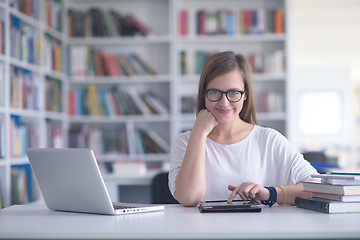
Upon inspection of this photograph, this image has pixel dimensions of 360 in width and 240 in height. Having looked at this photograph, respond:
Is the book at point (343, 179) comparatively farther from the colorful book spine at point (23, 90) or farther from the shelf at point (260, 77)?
the shelf at point (260, 77)

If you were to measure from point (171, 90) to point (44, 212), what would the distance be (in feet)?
10.6

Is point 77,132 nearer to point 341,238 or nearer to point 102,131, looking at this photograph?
point 102,131

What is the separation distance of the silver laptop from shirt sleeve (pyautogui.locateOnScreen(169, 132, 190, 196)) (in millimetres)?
248

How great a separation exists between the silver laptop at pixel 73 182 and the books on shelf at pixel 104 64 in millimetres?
3236

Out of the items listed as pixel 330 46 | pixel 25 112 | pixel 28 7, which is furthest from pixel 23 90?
pixel 330 46

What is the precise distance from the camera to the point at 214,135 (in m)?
1.89

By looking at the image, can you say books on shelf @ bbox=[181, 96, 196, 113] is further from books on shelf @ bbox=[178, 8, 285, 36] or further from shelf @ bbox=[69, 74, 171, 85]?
books on shelf @ bbox=[178, 8, 285, 36]

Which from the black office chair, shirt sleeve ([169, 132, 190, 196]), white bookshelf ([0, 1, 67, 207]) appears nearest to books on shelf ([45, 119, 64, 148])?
white bookshelf ([0, 1, 67, 207])

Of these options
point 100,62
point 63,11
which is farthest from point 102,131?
point 63,11

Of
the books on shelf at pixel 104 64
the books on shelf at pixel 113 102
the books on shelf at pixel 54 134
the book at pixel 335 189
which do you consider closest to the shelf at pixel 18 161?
the books on shelf at pixel 54 134

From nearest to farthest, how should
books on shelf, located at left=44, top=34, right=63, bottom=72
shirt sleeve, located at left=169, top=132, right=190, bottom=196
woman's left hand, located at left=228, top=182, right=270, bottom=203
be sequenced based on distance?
woman's left hand, located at left=228, top=182, right=270, bottom=203, shirt sleeve, located at left=169, top=132, right=190, bottom=196, books on shelf, located at left=44, top=34, right=63, bottom=72

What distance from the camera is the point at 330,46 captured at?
870cm

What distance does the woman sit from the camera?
1649mm

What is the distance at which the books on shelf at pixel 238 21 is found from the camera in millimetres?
4730
